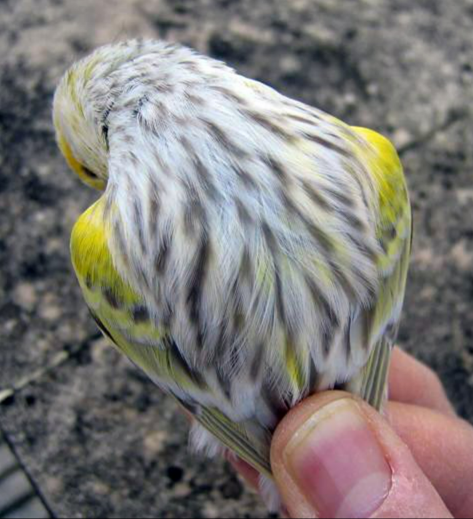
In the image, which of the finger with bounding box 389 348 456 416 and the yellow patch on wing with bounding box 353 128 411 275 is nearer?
the yellow patch on wing with bounding box 353 128 411 275

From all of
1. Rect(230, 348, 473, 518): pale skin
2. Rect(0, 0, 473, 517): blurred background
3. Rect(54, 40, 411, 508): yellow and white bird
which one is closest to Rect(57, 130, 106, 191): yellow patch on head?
Rect(54, 40, 411, 508): yellow and white bird

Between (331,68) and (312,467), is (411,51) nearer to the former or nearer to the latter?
(331,68)


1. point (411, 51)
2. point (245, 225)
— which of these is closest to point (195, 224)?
point (245, 225)

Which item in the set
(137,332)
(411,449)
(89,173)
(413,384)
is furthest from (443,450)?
(89,173)

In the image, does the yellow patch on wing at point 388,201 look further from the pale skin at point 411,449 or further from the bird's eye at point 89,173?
the bird's eye at point 89,173

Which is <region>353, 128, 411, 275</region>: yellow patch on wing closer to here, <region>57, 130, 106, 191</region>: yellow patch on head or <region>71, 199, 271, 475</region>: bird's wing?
<region>71, 199, 271, 475</region>: bird's wing

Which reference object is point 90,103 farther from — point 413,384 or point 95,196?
point 413,384
